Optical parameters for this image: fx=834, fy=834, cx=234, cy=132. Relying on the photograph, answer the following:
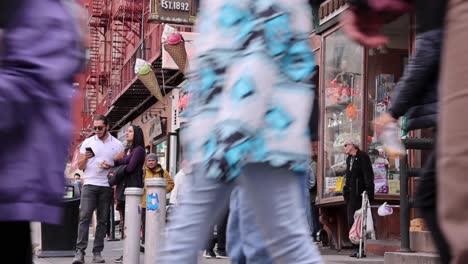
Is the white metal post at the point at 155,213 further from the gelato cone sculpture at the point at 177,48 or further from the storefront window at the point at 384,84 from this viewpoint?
the gelato cone sculpture at the point at 177,48

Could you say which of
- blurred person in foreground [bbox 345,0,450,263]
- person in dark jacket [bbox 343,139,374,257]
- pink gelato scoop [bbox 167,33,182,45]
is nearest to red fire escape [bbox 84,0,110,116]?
pink gelato scoop [bbox 167,33,182,45]

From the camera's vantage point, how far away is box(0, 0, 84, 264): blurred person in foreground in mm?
2123

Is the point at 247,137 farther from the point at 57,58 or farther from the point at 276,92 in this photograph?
the point at 57,58

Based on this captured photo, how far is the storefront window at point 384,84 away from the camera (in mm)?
12961

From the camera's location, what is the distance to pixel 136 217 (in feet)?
26.0

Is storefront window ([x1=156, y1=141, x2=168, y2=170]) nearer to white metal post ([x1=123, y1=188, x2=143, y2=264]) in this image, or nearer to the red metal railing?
the red metal railing

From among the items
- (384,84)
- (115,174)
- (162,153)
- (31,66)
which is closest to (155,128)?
(162,153)

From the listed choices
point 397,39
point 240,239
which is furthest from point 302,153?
point 397,39

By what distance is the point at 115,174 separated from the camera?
9.46 meters

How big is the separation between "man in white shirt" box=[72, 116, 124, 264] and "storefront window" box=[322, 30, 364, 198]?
5.36m

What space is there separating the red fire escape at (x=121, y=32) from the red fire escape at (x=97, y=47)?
1.24m

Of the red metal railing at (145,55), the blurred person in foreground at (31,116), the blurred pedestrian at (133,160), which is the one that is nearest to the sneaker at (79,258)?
the blurred pedestrian at (133,160)

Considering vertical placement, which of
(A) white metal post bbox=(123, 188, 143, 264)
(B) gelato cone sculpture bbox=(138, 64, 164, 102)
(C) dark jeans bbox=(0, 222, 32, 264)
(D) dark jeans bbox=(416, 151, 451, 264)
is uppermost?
(B) gelato cone sculpture bbox=(138, 64, 164, 102)

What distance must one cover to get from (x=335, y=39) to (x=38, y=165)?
1276cm
